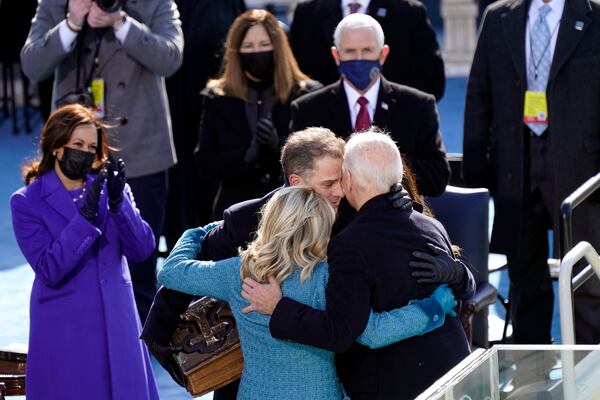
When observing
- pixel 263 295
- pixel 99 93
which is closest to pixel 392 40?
pixel 99 93

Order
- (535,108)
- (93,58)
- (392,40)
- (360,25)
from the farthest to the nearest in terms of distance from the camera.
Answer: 1. (392,40)
2. (93,58)
3. (535,108)
4. (360,25)

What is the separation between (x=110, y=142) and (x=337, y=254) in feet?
11.0

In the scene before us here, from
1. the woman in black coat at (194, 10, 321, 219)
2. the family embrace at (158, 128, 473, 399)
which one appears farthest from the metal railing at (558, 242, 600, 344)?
the woman in black coat at (194, 10, 321, 219)

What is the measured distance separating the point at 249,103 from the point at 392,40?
1.01 m

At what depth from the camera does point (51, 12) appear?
7.50 metres

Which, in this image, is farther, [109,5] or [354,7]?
[354,7]

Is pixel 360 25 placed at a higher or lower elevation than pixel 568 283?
higher

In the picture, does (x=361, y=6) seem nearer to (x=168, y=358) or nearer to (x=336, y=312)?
(x=168, y=358)

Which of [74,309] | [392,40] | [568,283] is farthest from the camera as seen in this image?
[392,40]

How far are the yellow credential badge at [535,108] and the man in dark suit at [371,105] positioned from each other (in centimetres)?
69

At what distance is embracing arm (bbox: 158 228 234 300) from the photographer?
4539 millimetres

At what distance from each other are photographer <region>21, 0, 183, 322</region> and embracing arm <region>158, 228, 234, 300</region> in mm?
2601

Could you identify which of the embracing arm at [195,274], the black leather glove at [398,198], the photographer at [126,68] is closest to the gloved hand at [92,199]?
the embracing arm at [195,274]

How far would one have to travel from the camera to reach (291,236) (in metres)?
4.35
